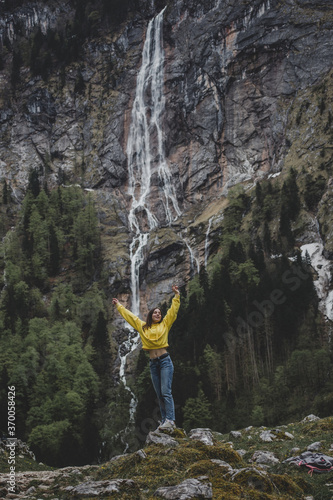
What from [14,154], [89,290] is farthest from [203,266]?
[14,154]

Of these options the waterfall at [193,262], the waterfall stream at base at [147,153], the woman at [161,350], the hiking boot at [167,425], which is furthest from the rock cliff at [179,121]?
the woman at [161,350]

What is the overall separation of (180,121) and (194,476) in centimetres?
9795

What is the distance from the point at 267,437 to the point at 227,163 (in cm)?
8417

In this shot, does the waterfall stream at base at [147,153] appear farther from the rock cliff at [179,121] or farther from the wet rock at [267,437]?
the wet rock at [267,437]

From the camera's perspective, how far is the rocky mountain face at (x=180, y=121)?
283 ft

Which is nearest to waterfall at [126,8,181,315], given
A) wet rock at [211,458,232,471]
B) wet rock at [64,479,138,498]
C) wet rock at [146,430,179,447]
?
wet rock at [146,430,179,447]

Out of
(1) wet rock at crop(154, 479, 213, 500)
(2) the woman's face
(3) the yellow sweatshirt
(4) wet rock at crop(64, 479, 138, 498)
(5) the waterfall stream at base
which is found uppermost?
(5) the waterfall stream at base

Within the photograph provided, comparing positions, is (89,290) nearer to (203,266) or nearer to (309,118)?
(203,266)

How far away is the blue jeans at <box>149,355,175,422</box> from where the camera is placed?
11109 millimetres

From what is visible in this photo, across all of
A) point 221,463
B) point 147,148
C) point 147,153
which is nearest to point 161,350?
point 221,463

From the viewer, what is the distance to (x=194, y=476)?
838 cm

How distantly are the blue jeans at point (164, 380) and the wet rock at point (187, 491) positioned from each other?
3.36m

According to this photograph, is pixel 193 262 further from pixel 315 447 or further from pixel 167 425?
pixel 315 447

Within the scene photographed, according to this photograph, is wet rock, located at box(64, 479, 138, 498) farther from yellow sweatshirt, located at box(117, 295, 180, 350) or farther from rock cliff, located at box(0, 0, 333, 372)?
rock cliff, located at box(0, 0, 333, 372)
